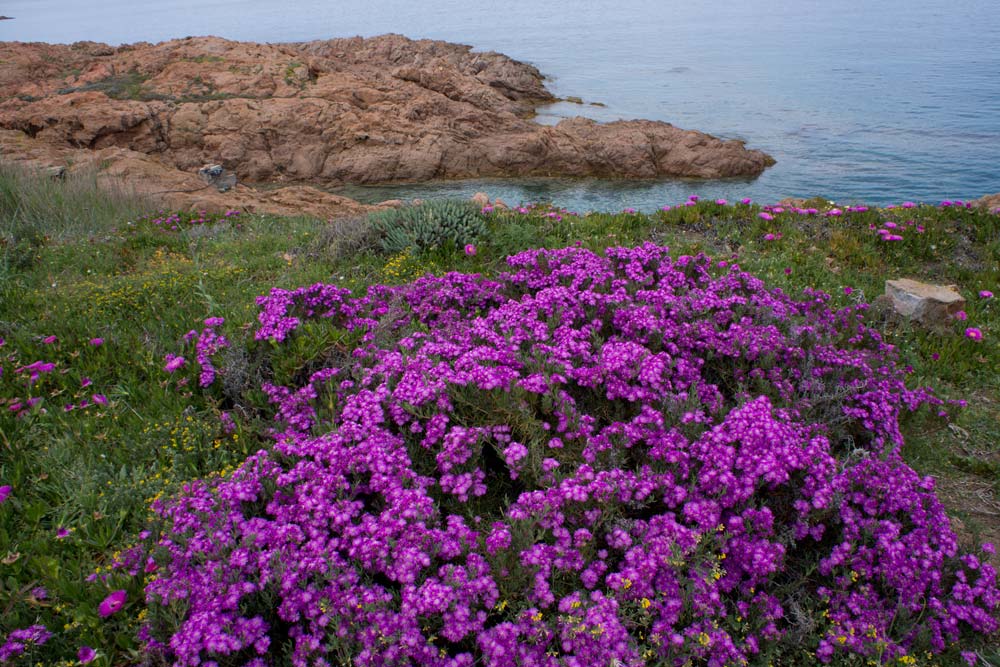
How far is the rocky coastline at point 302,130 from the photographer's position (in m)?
26.3

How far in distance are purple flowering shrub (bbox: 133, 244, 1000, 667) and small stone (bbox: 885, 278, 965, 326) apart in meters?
2.44

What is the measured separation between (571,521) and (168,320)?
182 inches

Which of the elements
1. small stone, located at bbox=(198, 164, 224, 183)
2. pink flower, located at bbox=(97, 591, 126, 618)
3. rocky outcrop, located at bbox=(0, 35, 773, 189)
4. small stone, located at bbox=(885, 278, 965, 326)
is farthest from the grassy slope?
rocky outcrop, located at bbox=(0, 35, 773, 189)

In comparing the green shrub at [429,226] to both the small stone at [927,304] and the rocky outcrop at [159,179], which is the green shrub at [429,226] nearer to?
the small stone at [927,304]

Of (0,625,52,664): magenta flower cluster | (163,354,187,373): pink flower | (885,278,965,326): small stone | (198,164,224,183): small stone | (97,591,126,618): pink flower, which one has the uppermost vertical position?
(163,354,187,373): pink flower

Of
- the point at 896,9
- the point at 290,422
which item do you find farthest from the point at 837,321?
the point at 896,9

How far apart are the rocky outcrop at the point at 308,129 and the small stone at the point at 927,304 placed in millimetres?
21081

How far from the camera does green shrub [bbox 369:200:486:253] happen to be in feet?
25.7

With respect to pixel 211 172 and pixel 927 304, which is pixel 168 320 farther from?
A: pixel 211 172

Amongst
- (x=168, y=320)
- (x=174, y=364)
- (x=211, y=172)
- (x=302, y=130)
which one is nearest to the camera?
(x=174, y=364)

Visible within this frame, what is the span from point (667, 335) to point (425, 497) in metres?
2.28

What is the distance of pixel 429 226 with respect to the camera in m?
7.86

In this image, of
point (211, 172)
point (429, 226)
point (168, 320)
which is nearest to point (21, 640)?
point (168, 320)

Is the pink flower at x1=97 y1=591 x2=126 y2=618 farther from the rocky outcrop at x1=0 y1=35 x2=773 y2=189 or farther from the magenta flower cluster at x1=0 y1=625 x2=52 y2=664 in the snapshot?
the rocky outcrop at x1=0 y1=35 x2=773 y2=189
